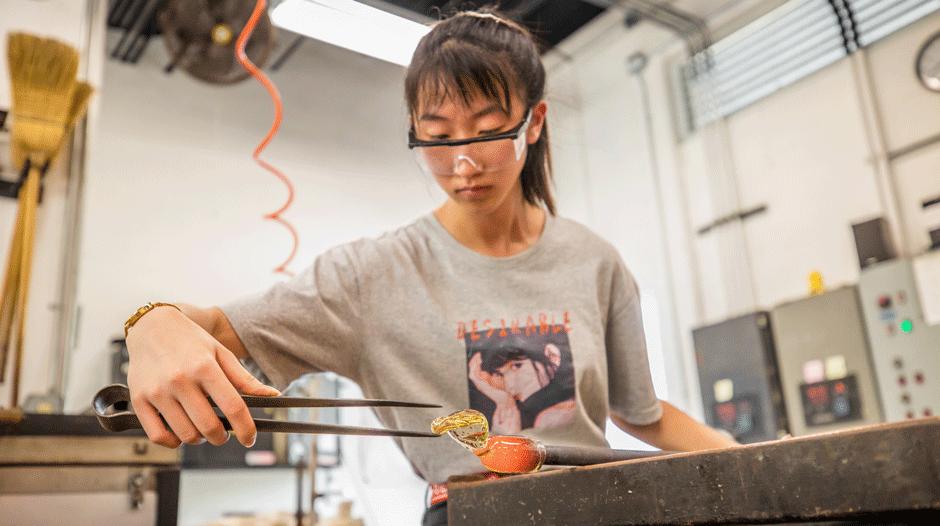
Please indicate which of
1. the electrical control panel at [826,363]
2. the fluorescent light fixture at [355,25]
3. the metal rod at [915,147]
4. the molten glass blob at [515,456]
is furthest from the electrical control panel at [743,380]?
the molten glass blob at [515,456]

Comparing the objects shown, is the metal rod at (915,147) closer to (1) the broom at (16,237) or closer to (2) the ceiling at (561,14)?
(2) the ceiling at (561,14)

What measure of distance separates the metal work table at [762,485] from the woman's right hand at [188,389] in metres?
0.26

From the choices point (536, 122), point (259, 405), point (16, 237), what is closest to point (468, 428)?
point (259, 405)

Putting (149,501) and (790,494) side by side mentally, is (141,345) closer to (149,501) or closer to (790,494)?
(790,494)

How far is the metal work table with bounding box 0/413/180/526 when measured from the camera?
5.43ft

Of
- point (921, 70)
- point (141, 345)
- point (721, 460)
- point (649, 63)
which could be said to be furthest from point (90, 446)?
point (649, 63)

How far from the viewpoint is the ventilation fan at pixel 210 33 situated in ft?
11.2

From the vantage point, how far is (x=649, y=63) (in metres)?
4.89

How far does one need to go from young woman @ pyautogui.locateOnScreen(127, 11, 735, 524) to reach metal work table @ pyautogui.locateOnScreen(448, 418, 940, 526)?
0.45 meters

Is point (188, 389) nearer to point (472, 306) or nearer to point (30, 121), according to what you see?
point (472, 306)

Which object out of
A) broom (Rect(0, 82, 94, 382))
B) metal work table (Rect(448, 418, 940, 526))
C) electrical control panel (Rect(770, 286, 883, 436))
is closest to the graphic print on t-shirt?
metal work table (Rect(448, 418, 940, 526))

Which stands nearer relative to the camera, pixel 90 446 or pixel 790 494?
pixel 790 494

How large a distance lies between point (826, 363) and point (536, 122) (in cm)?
284

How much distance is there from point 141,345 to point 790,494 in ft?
1.90
